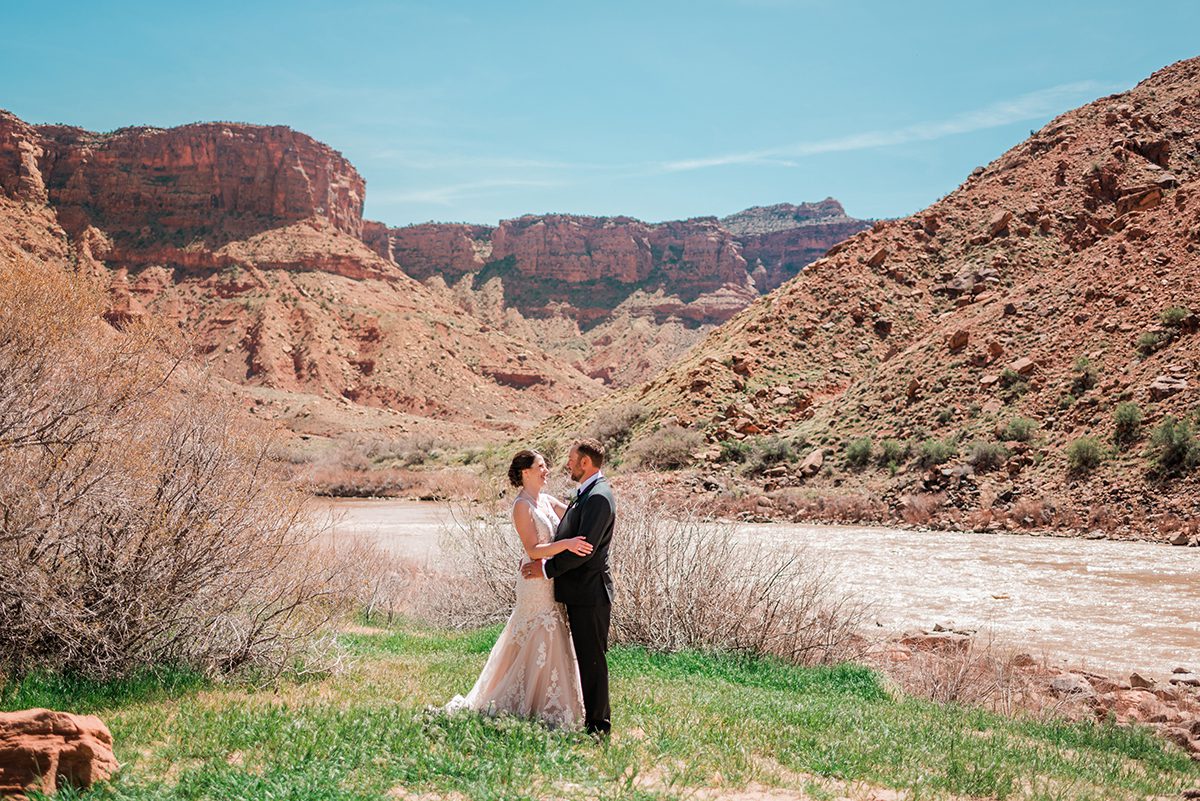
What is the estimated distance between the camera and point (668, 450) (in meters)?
27.8

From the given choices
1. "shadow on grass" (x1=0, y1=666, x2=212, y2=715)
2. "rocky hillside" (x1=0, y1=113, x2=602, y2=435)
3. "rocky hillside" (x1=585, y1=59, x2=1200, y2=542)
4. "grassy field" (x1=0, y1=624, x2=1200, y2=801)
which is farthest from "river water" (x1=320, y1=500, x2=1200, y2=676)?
"rocky hillside" (x1=0, y1=113, x2=602, y2=435)

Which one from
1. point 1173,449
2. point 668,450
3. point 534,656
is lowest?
point 668,450

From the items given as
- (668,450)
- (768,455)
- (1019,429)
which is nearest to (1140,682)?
(1019,429)

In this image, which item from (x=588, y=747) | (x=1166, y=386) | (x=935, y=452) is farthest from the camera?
(x=935, y=452)

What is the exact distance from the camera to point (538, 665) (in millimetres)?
5180

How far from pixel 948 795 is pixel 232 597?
5357 millimetres

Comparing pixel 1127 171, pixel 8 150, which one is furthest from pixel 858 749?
pixel 8 150

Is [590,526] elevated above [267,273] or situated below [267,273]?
below

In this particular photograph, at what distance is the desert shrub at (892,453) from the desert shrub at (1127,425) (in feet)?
17.4

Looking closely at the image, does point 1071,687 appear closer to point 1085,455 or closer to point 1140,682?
point 1140,682

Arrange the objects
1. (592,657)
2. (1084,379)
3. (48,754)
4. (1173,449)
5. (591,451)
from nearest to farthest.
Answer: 1. (48,754)
2. (592,657)
3. (591,451)
4. (1173,449)
5. (1084,379)

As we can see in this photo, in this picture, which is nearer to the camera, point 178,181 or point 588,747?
point 588,747

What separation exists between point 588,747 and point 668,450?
22969 mm

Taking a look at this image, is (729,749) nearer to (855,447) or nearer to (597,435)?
(855,447)
